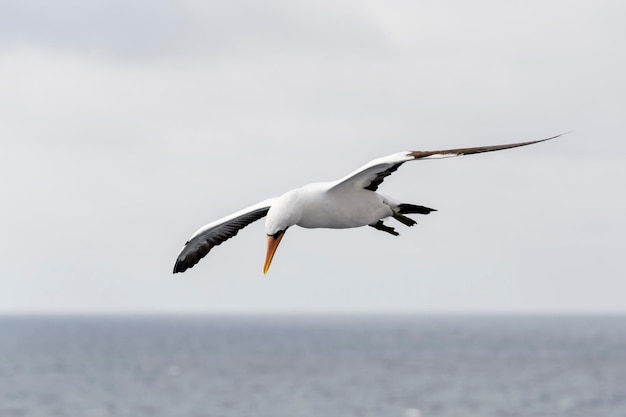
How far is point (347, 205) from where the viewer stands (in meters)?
10.4

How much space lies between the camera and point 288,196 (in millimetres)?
9977

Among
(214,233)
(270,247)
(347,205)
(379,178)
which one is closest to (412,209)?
→ (379,178)

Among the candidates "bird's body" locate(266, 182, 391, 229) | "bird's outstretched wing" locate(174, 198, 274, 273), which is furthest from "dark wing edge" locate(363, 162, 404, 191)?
"bird's outstretched wing" locate(174, 198, 274, 273)

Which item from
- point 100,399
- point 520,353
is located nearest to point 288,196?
point 100,399

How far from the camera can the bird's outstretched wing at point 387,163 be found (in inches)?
356

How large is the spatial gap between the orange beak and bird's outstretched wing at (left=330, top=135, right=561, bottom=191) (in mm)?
815

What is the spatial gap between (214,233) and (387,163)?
3.88 m

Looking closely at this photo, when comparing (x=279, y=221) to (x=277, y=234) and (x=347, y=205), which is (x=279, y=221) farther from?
(x=347, y=205)

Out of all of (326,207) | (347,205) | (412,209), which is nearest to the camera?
(326,207)

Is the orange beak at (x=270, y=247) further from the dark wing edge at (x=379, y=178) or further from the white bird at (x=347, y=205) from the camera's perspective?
the dark wing edge at (x=379, y=178)

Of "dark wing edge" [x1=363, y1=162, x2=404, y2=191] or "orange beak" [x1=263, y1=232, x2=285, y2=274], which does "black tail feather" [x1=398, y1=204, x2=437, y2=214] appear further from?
"orange beak" [x1=263, y1=232, x2=285, y2=274]

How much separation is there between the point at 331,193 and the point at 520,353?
6553 inches

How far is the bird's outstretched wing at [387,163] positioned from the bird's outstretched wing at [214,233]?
1815 millimetres

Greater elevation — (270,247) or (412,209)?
(412,209)
